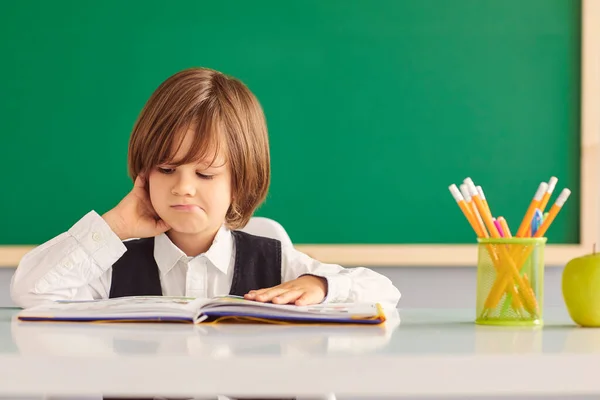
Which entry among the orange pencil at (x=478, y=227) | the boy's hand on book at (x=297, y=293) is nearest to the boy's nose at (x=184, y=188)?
the boy's hand on book at (x=297, y=293)

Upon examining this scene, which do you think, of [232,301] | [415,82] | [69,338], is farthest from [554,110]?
[69,338]

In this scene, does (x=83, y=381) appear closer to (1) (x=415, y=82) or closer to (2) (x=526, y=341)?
(2) (x=526, y=341)

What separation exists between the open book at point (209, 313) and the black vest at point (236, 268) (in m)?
0.47

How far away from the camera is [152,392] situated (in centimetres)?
63

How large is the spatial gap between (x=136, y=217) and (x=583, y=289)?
2.57ft

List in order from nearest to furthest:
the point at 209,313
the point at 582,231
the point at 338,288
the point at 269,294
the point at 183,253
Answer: the point at 209,313 → the point at 269,294 → the point at 338,288 → the point at 183,253 → the point at 582,231

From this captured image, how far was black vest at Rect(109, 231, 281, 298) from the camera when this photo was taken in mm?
1453

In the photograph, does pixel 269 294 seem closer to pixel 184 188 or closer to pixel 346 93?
pixel 184 188

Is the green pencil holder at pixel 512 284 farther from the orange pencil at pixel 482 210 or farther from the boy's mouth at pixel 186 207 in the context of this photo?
the boy's mouth at pixel 186 207

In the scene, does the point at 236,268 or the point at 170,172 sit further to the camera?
the point at 236,268

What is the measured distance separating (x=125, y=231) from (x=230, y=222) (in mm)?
199

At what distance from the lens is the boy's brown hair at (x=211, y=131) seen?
1366mm

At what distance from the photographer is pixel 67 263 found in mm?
1323

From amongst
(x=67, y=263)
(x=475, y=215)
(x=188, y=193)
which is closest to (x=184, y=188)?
(x=188, y=193)
